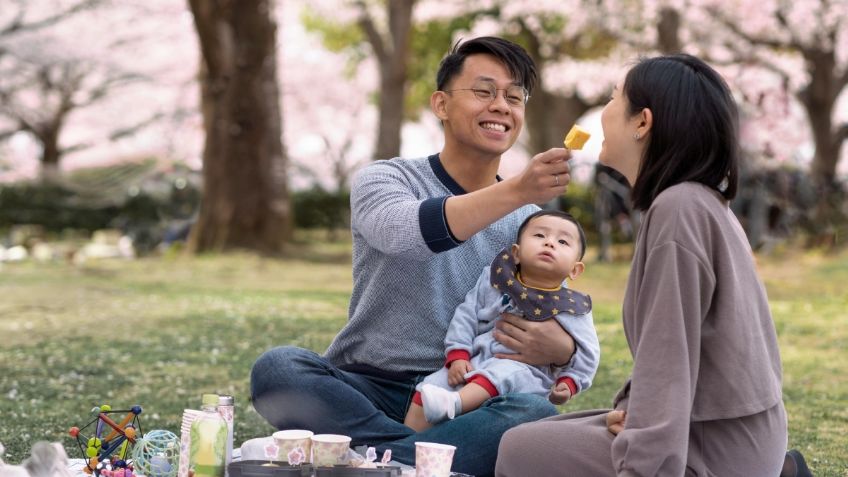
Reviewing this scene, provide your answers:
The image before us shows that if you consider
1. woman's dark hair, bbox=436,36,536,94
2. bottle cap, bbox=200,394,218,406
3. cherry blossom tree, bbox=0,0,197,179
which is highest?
cherry blossom tree, bbox=0,0,197,179

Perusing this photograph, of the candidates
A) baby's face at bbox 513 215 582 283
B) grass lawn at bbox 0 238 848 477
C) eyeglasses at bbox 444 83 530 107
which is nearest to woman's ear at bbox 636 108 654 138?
baby's face at bbox 513 215 582 283

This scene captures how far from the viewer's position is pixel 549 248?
10.0 feet

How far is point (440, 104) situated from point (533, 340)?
2.82ft

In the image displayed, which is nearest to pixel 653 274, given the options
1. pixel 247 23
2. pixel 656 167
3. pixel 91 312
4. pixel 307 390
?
pixel 656 167

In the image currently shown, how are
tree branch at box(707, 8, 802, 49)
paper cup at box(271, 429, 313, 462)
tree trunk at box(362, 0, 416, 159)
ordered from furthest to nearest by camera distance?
tree branch at box(707, 8, 802, 49) → tree trunk at box(362, 0, 416, 159) → paper cup at box(271, 429, 313, 462)

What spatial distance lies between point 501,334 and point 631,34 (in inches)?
668

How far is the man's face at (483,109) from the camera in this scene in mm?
3287

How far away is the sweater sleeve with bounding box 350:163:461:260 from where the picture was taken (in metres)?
2.80

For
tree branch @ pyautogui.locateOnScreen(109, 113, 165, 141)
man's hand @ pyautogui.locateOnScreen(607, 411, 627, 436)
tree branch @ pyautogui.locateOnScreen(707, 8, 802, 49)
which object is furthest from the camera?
tree branch @ pyautogui.locateOnScreen(109, 113, 165, 141)

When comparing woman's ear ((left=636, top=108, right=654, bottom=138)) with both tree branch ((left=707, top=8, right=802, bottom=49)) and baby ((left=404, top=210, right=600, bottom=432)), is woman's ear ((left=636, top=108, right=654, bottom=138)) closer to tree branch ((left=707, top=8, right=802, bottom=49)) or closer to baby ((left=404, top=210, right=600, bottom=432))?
baby ((left=404, top=210, right=600, bottom=432))

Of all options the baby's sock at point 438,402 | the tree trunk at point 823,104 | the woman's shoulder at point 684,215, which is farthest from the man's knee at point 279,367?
the tree trunk at point 823,104

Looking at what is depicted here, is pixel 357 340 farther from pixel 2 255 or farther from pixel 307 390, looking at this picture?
pixel 2 255

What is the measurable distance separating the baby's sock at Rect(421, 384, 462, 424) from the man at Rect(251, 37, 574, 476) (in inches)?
1.4

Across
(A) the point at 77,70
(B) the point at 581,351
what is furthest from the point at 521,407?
(A) the point at 77,70
